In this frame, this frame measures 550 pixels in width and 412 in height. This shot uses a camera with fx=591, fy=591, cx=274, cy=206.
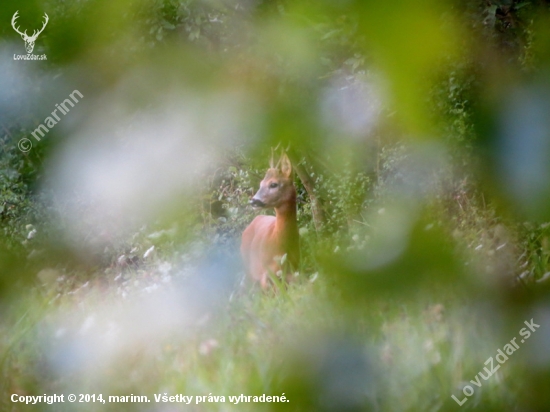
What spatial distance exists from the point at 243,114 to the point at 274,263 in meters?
0.97

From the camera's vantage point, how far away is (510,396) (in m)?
0.29

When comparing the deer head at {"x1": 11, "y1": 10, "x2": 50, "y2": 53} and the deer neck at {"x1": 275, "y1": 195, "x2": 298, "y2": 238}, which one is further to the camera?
the deer neck at {"x1": 275, "y1": 195, "x2": 298, "y2": 238}

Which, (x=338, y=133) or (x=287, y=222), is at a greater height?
(x=338, y=133)

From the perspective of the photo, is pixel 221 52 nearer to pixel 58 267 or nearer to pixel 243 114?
pixel 243 114

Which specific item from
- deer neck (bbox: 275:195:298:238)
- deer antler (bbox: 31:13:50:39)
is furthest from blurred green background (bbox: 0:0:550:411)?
deer neck (bbox: 275:195:298:238)
